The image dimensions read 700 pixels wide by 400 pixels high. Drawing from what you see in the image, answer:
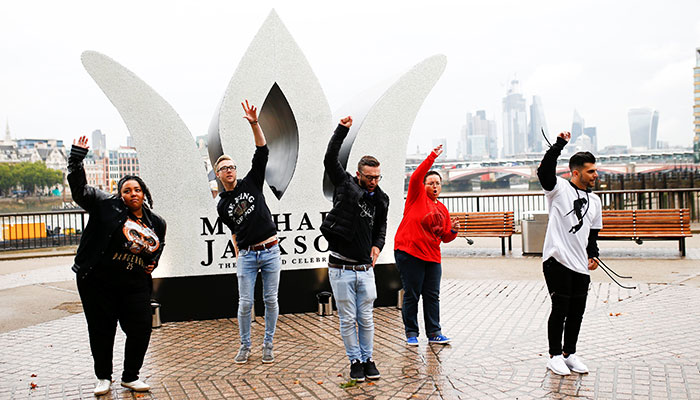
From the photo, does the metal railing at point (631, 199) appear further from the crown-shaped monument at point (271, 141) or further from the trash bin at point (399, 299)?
the trash bin at point (399, 299)

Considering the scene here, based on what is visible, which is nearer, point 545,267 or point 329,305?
point 545,267

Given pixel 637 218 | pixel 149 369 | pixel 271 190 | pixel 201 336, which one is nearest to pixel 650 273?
pixel 637 218

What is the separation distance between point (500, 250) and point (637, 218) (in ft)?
9.36

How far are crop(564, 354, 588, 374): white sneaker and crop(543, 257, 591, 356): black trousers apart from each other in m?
0.06

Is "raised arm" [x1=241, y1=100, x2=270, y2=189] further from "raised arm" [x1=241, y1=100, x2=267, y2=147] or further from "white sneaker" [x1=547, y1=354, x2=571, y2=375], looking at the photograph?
"white sneaker" [x1=547, y1=354, x2=571, y2=375]

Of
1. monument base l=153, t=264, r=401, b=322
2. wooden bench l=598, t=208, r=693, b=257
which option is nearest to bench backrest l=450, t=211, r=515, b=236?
wooden bench l=598, t=208, r=693, b=257

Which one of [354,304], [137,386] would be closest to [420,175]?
[354,304]

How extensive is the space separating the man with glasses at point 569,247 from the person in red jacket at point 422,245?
94 centimetres

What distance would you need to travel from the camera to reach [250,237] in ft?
15.6

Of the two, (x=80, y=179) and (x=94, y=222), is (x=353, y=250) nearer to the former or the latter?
(x=94, y=222)

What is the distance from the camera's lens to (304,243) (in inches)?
269

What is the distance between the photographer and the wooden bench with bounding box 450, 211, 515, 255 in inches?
477

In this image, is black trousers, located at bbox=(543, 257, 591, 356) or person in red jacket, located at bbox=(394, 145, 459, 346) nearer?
black trousers, located at bbox=(543, 257, 591, 356)

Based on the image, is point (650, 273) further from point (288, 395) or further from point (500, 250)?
point (288, 395)
